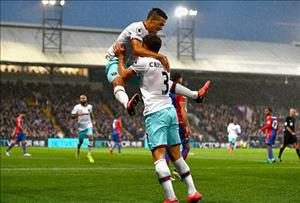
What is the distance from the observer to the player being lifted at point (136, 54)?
8.33 m

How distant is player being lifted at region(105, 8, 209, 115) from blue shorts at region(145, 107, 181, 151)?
42 centimetres

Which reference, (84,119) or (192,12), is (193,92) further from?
(192,12)

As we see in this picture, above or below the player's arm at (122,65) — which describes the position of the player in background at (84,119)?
below

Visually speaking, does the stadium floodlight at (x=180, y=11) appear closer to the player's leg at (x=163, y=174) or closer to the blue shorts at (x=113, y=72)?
the blue shorts at (x=113, y=72)

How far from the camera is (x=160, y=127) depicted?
27.0 feet

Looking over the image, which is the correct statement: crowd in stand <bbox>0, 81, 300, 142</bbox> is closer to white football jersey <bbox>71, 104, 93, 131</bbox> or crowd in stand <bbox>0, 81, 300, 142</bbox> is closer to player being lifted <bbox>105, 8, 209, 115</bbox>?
white football jersey <bbox>71, 104, 93, 131</bbox>

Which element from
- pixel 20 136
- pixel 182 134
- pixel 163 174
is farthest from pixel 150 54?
pixel 20 136

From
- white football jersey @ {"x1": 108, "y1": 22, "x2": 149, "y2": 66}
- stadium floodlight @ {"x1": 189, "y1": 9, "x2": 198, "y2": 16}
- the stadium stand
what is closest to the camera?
white football jersey @ {"x1": 108, "y1": 22, "x2": 149, "y2": 66}

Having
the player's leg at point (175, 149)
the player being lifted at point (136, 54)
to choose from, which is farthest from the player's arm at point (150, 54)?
the player's leg at point (175, 149)

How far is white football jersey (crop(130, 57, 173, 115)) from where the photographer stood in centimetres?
823

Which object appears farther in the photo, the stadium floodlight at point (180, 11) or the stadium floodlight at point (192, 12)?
the stadium floodlight at point (192, 12)

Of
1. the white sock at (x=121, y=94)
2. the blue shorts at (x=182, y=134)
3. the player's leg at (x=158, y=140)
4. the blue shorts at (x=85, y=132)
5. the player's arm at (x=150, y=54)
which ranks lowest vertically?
the blue shorts at (x=85, y=132)

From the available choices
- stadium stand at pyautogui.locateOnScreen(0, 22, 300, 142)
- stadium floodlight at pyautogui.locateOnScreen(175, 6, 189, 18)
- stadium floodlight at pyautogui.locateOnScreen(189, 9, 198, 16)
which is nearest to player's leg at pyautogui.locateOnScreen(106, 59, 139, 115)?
stadium stand at pyautogui.locateOnScreen(0, 22, 300, 142)

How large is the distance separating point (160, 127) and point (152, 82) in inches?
25.2
